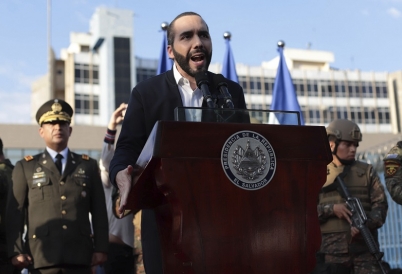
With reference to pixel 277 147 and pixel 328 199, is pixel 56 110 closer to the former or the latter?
pixel 328 199

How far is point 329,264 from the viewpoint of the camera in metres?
6.20

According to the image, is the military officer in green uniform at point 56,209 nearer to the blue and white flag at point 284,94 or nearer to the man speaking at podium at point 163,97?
the man speaking at podium at point 163,97

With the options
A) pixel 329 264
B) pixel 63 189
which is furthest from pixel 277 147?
pixel 329 264

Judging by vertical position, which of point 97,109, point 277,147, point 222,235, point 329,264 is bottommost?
point 329,264

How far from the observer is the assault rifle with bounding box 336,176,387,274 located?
5.84 m

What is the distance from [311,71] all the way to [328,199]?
6892cm

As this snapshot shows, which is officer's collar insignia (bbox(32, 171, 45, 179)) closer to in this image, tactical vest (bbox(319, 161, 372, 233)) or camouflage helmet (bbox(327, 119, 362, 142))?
tactical vest (bbox(319, 161, 372, 233))

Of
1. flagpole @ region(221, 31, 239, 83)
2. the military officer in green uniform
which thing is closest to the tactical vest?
the military officer in green uniform

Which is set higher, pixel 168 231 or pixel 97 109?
pixel 97 109

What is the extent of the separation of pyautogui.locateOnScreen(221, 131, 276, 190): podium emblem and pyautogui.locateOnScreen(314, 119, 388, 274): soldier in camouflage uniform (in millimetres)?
4020

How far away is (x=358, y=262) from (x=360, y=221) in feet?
1.46

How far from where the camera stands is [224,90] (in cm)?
275

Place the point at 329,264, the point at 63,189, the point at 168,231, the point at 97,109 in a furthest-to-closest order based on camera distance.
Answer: the point at 97,109, the point at 329,264, the point at 63,189, the point at 168,231

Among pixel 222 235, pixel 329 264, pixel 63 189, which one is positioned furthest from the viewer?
pixel 329 264
